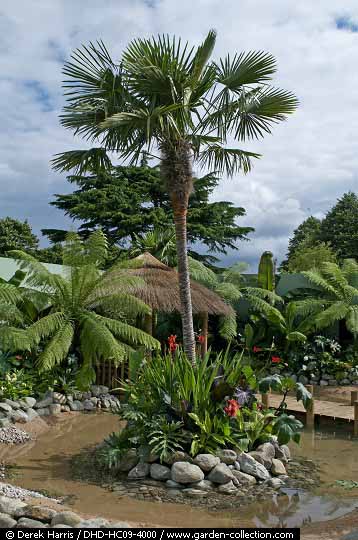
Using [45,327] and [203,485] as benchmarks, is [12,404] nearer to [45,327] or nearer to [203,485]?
→ [45,327]

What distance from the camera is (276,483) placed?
6.63 metres

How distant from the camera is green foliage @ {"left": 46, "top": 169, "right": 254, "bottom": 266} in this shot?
2339 centimetres

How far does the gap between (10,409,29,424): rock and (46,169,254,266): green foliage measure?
14379 millimetres

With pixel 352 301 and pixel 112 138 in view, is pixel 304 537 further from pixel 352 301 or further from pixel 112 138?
pixel 352 301

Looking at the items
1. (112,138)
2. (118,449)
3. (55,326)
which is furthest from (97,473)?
(112,138)

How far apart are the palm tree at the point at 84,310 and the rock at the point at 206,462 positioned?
3.30 m

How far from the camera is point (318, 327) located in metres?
14.2

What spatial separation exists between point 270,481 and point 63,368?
5116mm

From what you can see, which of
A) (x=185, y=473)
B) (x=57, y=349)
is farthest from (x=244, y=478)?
(x=57, y=349)

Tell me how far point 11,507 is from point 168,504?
6.43 feet

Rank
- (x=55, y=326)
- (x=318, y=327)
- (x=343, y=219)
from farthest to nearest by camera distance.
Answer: (x=343, y=219)
(x=318, y=327)
(x=55, y=326)

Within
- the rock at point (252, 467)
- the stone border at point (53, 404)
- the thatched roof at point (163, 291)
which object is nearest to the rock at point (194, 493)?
the rock at point (252, 467)

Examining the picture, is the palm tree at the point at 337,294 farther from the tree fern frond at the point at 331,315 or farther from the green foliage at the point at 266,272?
the green foliage at the point at 266,272

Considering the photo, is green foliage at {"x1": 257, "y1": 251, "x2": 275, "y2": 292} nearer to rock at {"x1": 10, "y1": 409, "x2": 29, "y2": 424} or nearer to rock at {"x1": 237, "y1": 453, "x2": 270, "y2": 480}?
rock at {"x1": 10, "y1": 409, "x2": 29, "y2": 424}
